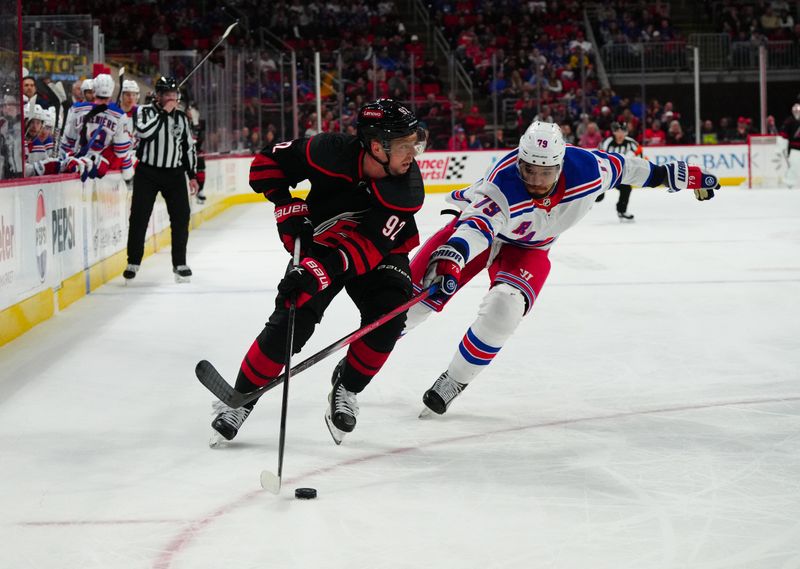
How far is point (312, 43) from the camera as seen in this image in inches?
850

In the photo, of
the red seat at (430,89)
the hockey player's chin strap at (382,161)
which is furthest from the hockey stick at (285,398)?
the red seat at (430,89)

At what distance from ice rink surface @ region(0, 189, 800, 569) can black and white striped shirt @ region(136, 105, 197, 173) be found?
4.07 feet

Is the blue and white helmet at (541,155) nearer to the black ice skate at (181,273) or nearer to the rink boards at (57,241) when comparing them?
the rink boards at (57,241)

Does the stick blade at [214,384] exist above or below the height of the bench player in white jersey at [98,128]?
below

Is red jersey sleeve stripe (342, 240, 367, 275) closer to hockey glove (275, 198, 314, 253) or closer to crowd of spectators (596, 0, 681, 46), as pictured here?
hockey glove (275, 198, 314, 253)

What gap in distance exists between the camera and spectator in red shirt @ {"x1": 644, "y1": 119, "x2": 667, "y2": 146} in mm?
18000

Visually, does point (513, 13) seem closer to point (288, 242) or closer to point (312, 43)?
point (312, 43)

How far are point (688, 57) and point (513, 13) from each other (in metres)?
4.87

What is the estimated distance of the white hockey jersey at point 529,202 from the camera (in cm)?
379

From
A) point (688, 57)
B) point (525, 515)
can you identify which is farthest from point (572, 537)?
point (688, 57)

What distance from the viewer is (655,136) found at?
18.0m

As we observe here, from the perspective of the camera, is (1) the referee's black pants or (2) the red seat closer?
(1) the referee's black pants

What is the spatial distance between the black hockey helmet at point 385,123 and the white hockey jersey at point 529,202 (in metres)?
0.54

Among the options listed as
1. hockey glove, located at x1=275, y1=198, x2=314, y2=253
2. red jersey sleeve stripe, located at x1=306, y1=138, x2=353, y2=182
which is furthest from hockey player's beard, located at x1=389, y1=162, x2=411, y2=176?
hockey glove, located at x1=275, y1=198, x2=314, y2=253
